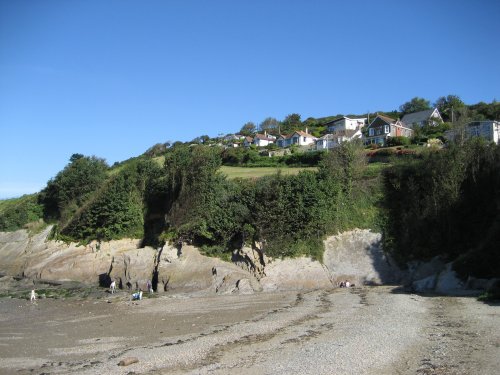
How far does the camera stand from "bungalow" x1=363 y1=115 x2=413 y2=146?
8569 cm

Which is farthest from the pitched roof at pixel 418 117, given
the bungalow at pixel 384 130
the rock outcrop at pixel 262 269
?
the rock outcrop at pixel 262 269

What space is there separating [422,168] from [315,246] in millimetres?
11967

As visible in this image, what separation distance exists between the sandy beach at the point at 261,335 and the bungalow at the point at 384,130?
61004 mm

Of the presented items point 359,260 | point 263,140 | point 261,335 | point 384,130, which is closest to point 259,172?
point 359,260

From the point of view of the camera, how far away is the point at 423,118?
93.9 meters

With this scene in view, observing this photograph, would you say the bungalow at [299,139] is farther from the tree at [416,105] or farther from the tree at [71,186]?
the tree at [71,186]

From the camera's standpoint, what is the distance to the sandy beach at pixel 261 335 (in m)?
15.0

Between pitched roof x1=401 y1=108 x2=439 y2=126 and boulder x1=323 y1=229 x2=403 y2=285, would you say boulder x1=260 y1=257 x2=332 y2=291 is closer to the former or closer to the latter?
boulder x1=323 y1=229 x2=403 y2=285

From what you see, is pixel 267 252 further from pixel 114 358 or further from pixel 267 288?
pixel 114 358

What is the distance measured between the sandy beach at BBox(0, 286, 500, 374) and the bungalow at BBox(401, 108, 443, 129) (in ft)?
222

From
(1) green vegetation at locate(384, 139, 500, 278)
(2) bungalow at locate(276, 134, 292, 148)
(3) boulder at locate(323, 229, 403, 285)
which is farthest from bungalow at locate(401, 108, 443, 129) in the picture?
(3) boulder at locate(323, 229, 403, 285)

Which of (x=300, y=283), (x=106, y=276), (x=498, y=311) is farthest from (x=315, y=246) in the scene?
(x=106, y=276)

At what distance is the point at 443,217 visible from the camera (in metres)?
35.2

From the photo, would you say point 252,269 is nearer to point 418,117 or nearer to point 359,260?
point 359,260
